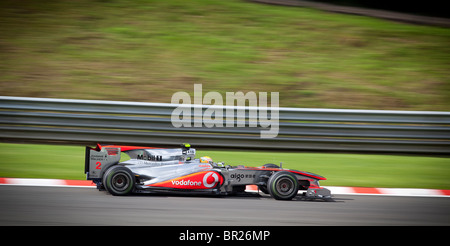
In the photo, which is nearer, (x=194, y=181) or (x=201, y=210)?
(x=201, y=210)

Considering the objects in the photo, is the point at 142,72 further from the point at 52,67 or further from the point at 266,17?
the point at 266,17

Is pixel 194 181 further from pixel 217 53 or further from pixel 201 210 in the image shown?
pixel 217 53

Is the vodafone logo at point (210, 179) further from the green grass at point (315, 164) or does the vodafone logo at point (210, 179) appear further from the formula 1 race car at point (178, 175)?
the green grass at point (315, 164)

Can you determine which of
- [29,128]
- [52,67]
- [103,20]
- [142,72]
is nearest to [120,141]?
[29,128]

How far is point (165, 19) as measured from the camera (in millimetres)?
12227

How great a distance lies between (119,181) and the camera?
5.65m

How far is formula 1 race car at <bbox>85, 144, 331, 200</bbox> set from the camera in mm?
5641

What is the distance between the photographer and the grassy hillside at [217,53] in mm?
9875

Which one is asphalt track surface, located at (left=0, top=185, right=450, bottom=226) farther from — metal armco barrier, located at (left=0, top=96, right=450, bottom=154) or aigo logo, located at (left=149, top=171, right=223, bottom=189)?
metal armco barrier, located at (left=0, top=96, right=450, bottom=154)

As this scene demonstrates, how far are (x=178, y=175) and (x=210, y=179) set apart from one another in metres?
0.40

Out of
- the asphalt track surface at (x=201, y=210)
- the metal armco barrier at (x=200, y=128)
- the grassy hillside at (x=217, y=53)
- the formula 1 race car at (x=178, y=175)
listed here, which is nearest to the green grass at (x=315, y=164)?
the metal armco barrier at (x=200, y=128)

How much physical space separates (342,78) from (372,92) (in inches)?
30.8

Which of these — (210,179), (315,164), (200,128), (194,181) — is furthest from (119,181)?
(315,164)

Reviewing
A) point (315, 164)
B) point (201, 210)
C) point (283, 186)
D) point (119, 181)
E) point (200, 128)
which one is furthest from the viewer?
point (200, 128)
